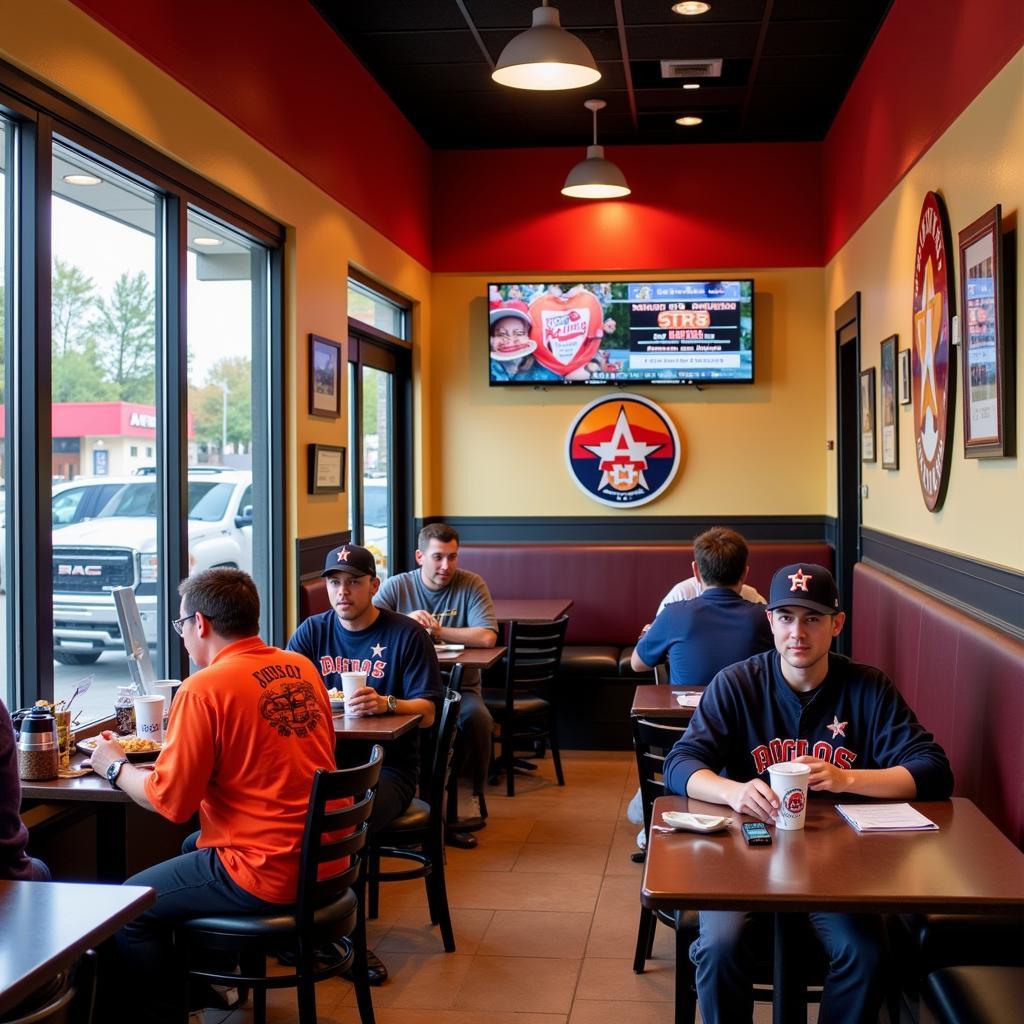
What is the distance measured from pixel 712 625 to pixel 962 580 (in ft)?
3.05

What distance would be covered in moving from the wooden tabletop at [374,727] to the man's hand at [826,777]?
1.46 metres

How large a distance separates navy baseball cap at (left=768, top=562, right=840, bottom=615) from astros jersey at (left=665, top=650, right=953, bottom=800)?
0.17 metres

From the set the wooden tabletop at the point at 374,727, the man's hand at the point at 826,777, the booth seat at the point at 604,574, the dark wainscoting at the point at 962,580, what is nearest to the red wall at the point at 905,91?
the dark wainscoting at the point at 962,580

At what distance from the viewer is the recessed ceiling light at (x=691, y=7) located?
5.98 metres

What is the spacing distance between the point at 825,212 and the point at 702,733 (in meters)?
6.00

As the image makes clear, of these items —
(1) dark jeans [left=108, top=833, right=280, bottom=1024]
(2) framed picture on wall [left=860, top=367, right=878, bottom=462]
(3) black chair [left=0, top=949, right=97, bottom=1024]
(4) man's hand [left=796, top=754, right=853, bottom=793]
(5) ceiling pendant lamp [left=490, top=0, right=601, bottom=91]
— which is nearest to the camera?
(3) black chair [left=0, top=949, right=97, bottom=1024]

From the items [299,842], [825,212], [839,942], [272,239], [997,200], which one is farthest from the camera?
[825,212]

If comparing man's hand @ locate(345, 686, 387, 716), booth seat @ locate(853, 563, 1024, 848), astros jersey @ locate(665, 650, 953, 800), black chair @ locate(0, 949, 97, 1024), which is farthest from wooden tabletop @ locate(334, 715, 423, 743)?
booth seat @ locate(853, 563, 1024, 848)

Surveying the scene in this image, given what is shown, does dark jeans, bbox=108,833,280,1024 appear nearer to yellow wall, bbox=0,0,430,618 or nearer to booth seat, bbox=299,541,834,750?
yellow wall, bbox=0,0,430,618

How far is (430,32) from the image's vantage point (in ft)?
21.2

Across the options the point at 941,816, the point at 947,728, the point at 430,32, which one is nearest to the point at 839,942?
the point at 941,816

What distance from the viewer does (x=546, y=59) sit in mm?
5023

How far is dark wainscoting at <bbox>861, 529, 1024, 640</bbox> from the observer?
3.81 m

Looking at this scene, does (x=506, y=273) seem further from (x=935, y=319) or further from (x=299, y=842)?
(x=299, y=842)
